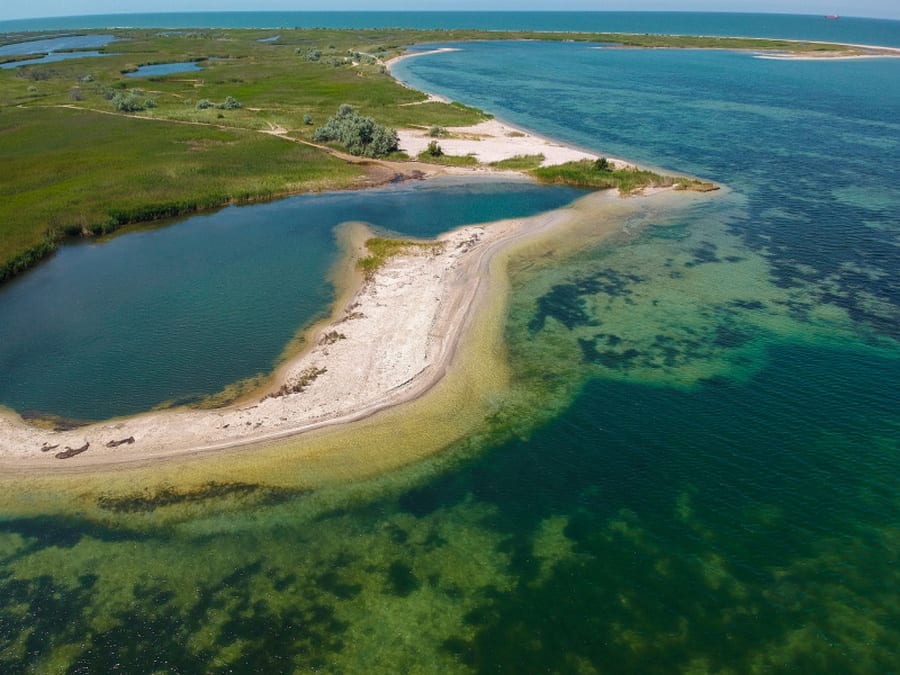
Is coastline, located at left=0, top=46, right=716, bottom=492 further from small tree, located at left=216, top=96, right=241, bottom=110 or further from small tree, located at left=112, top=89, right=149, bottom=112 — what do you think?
small tree, located at left=112, top=89, right=149, bottom=112

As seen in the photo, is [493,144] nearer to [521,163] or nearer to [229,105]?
[521,163]

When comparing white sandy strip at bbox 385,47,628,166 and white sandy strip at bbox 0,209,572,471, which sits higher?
white sandy strip at bbox 385,47,628,166

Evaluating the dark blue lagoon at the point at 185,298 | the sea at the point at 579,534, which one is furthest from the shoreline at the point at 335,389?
the sea at the point at 579,534

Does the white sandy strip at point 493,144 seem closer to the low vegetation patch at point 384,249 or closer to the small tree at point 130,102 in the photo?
the low vegetation patch at point 384,249

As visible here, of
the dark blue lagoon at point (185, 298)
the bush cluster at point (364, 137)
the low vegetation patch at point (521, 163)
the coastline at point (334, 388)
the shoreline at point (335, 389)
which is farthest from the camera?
the bush cluster at point (364, 137)

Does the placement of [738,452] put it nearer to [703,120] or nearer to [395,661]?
[395,661]

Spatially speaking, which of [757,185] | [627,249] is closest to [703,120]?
[757,185]

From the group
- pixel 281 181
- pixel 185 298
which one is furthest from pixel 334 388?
pixel 281 181

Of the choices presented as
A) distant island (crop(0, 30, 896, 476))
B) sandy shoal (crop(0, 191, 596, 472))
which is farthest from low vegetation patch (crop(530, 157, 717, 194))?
sandy shoal (crop(0, 191, 596, 472))
